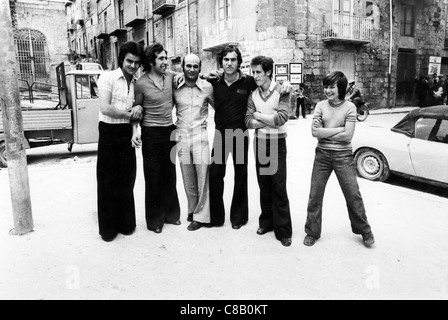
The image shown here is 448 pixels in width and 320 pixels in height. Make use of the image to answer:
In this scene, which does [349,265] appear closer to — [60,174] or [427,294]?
[427,294]

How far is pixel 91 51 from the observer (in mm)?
36031

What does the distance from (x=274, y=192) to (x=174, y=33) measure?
750 inches

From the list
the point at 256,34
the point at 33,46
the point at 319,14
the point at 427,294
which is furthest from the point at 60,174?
the point at 33,46

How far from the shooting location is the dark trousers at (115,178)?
3582 mm

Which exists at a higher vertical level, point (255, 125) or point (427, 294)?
point (255, 125)

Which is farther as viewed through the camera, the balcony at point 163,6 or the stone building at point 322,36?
the balcony at point 163,6

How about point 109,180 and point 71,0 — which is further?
point 71,0

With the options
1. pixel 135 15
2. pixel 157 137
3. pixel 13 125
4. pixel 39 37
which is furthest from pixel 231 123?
pixel 39 37

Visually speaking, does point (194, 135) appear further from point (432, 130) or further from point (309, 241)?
point (432, 130)

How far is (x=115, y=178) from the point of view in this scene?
3695 mm

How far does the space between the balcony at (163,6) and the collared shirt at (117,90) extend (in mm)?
18361

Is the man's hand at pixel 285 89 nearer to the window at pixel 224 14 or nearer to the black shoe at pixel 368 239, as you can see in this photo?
the black shoe at pixel 368 239

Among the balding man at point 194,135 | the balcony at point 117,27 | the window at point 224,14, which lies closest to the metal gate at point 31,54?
the balcony at point 117,27

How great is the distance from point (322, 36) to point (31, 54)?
1812 cm
